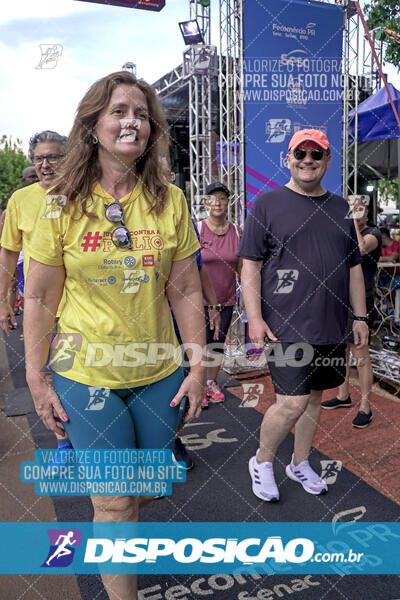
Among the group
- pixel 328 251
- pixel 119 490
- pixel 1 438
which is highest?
pixel 328 251

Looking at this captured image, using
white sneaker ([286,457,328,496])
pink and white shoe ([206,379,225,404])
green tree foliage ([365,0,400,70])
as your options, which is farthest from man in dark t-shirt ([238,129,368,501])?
green tree foliage ([365,0,400,70])

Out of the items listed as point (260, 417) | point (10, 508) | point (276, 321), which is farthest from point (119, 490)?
point (260, 417)

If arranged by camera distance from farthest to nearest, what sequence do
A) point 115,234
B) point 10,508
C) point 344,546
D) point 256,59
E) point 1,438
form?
1. point 256,59
2. point 1,438
3. point 10,508
4. point 344,546
5. point 115,234

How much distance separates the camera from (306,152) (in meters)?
2.34

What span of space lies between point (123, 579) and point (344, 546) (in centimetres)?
110

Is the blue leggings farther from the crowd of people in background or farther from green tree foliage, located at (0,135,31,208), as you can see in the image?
green tree foliage, located at (0,135,31,208)

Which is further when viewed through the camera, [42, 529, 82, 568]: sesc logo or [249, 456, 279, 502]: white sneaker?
[249, 456, 279, 502]: white sneaker

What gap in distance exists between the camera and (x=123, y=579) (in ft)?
4.89

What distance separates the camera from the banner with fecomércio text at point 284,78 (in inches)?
182

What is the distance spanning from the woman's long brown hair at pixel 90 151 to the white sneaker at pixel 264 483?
1.62 meters

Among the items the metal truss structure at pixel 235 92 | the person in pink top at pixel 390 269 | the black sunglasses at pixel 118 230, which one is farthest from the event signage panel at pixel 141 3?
the black sunglasses at pixel 118 230

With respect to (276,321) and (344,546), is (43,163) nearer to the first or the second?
(276,321)

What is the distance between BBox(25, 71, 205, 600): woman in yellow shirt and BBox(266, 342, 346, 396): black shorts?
0.93 m

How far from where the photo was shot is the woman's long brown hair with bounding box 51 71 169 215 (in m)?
1.45
